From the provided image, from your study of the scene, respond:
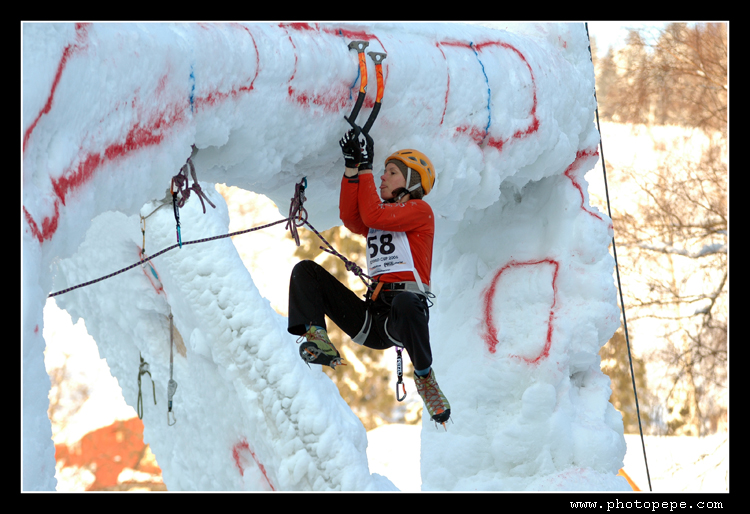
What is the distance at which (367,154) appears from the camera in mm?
2773

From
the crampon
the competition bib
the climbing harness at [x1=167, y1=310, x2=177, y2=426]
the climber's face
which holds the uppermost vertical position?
the climber's face

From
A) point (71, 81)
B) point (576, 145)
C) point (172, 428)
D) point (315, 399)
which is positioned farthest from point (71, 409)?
point (71, 81)

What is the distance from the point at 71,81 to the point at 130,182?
39 centimetres

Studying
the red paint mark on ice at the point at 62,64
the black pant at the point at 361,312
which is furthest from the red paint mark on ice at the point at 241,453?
the red paint mark on ice at the point at 62,64

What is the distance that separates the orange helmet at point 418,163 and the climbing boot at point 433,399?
0.64 metres

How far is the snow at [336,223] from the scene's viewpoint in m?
2.61

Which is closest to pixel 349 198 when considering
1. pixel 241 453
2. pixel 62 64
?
pixel 62 64

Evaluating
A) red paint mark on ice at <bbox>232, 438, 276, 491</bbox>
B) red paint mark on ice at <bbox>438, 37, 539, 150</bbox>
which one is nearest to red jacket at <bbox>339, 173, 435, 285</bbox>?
red paint mark on ice at <bbox>438, 37, 539, 150</bbox>

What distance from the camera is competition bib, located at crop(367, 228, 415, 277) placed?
9.31 ft

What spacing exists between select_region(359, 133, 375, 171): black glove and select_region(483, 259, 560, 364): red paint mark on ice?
4.54ft

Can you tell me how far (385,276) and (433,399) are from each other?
449mm

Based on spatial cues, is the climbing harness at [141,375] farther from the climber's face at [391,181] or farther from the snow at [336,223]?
the climber's face at [391,181]

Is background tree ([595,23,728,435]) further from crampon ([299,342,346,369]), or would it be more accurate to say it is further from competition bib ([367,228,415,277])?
crampon ([299,342,346,369])

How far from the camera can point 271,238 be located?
36.4 ft
